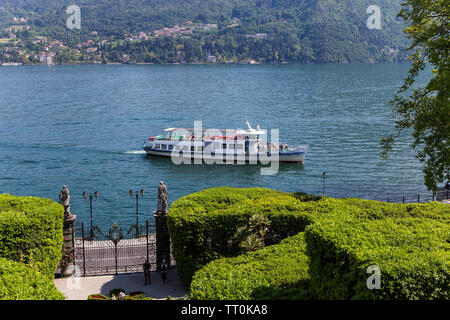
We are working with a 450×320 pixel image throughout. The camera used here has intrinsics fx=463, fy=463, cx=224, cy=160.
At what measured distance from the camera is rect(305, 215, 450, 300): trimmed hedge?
11.1m

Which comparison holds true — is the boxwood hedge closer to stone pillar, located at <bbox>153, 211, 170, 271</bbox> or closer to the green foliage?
stone pillar, located at <bbox>153, 211, 170, 271</bbox>

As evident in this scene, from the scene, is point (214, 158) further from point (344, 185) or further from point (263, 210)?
point (263, 210)

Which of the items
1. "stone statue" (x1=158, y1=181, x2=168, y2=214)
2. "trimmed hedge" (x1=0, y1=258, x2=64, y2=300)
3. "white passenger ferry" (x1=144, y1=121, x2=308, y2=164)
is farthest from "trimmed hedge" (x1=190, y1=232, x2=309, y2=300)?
"white passenger ferry" (x1=144, y1=121, x2=308, y2=164)

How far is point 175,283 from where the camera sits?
2297 cm

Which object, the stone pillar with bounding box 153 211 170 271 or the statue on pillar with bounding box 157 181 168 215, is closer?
the statue on pillar with bounding box 157 181 168 215

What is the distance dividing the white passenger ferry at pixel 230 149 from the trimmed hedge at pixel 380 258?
145 ft

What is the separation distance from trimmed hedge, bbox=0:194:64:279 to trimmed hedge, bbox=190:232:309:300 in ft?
28.5

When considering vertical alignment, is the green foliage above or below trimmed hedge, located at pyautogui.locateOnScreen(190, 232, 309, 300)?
above

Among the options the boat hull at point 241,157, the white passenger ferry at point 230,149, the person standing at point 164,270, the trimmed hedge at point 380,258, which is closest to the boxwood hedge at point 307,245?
the trimmed hedge at point 380,258

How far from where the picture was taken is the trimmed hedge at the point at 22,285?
12.3m

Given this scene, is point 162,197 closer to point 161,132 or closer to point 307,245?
point 307,245

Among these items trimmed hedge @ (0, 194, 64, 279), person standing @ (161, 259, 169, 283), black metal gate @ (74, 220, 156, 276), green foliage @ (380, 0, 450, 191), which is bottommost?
black metal gate @ (74, 220, 156, 276)

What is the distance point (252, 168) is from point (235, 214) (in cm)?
A: 3922
